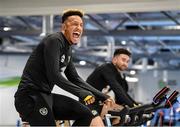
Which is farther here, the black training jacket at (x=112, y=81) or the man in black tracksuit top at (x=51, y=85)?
the black training jacket at (x=112, y=81)

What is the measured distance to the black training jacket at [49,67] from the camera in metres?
2.45

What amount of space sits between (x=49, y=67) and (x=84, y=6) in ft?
8.21

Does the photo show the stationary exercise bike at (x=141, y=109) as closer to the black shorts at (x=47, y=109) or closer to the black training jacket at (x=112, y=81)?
the black training jacket at (x=112, y=81)

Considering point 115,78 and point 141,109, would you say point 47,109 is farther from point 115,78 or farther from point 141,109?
point 115,78

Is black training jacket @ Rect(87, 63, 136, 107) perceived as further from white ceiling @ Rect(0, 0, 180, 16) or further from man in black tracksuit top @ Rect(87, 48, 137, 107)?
white ceiling @ Rect(0, 0, 180, 16)

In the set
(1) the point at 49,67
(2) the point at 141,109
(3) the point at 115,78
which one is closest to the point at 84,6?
(3) the point at 115,78

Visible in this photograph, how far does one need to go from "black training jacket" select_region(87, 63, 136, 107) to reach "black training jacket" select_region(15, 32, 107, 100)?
1090 mm

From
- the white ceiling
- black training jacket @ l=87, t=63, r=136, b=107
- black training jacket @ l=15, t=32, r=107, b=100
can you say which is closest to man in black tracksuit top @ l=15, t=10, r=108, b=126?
black training jacket @ l=15, t=32, r=107, b=100

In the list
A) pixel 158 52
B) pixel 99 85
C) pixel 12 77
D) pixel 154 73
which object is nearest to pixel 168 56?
pixel 158 52

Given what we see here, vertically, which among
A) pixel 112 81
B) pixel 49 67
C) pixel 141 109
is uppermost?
pixel 49 67

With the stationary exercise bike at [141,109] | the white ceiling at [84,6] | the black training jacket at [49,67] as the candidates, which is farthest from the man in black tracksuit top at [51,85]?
the white ceiling at [84,6]

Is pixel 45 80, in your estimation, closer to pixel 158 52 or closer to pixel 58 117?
pixel 58 117

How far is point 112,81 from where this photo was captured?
3859 mm

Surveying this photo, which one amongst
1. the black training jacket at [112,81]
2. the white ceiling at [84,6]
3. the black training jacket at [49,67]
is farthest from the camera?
the white ceiling at [84,6]
